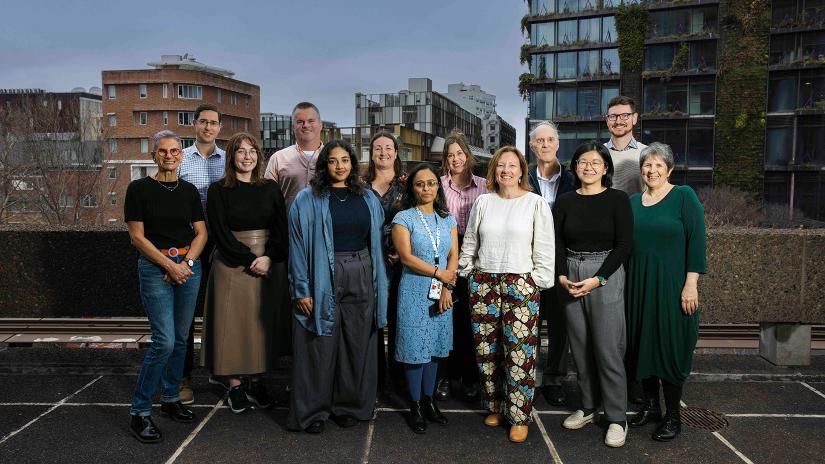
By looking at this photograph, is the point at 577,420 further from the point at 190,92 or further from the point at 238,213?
the point at 190,92

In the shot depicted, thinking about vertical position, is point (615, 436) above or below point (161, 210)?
below

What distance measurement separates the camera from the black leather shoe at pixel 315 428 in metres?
5.05

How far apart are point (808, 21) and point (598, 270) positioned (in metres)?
47.3

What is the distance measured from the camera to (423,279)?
5.09 metres

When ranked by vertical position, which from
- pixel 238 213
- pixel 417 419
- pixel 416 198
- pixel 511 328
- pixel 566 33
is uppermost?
pixel 566 33

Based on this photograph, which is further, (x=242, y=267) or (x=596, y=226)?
(x=242, y=267)

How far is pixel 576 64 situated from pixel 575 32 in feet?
8.11

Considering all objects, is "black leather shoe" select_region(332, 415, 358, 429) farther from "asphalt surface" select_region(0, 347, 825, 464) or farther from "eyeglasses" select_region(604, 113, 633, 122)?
"eyeglasses" select_region(604, 113, 633, 122)

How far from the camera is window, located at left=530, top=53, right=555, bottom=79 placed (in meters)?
50.9

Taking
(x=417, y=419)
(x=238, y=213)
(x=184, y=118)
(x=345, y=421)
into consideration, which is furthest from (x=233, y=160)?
(x=184, y=118)

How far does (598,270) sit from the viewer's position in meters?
4.89

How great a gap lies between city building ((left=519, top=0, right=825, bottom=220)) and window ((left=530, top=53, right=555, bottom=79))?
78 millimetres

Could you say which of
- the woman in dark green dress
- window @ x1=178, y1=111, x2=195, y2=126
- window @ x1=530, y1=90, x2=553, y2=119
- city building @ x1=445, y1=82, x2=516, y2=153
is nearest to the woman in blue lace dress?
the woman in dark green dress

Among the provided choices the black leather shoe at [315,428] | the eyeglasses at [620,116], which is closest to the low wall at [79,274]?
the eyeglasses at [620,116]
